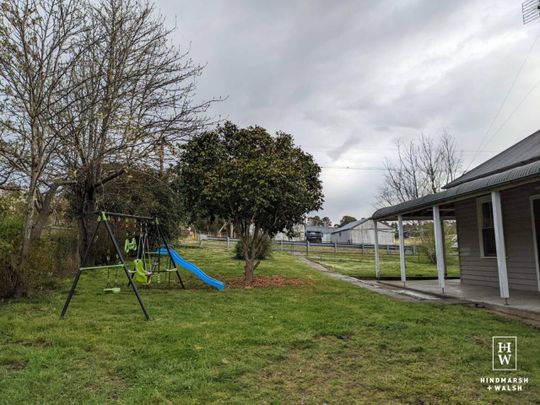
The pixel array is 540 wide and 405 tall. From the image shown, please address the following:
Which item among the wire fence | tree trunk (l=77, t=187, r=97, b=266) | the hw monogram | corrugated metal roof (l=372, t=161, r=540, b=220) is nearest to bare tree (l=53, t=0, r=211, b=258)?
tree trunk (l=77, t=187, r=97, b=266)

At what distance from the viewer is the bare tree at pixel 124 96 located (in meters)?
8.63

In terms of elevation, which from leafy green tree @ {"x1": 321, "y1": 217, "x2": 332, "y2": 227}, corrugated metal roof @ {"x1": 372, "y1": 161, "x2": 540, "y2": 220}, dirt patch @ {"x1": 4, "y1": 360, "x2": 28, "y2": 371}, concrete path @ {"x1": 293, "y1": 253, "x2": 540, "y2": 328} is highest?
leafy green tree @ {"x1": 321, "y1": 217, "x2": 332, "y2": 227}

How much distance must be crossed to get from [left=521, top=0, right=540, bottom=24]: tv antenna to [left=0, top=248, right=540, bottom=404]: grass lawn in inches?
412

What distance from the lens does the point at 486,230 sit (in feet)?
33.7

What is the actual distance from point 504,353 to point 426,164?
29676 mm

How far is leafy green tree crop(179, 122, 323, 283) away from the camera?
9.12 meters

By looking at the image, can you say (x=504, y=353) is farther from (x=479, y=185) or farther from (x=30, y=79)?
(x=30, y=79)

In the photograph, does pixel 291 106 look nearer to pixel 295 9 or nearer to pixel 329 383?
pixel 295 9

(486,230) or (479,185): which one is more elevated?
(479,185)

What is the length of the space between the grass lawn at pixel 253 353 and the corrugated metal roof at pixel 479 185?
2305 mm

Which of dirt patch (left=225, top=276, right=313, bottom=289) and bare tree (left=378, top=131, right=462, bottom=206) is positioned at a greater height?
bare tree (left=378, top=131, right=462, bottom=206)

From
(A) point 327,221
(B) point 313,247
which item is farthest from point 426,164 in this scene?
(A) point 327,221

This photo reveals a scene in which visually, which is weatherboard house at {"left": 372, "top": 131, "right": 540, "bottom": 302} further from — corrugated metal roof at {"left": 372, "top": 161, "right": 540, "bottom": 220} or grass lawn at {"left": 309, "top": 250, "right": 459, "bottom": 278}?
grass lawn at {"left": 309, "top": 250, "right": 459, "bottom": 278}

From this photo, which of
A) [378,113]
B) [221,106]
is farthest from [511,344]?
[378,113]
